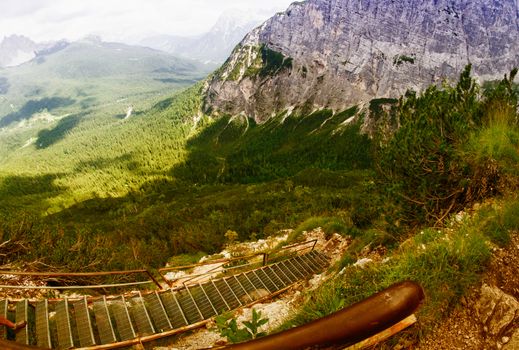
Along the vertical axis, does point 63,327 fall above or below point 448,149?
below

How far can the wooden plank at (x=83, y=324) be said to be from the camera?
791cm

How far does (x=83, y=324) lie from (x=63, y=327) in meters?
0.43

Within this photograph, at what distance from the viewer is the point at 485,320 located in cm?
452

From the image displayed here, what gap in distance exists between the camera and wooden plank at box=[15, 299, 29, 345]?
7.33m

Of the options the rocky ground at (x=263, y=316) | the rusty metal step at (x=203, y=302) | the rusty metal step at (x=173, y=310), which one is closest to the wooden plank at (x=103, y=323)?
the rocky ground at (x=263, y=316)

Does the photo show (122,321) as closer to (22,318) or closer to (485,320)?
(22,318)

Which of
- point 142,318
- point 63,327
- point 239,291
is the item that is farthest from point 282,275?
point 63,327

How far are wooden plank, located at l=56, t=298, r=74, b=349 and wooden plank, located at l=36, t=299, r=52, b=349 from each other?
0.78 feet

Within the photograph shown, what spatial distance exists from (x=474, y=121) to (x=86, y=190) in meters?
187

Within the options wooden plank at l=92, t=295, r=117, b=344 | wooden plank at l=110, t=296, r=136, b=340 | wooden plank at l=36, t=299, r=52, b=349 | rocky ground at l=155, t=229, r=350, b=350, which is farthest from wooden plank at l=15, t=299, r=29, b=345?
rocky ground at l=155, t=229, r=350, b=350

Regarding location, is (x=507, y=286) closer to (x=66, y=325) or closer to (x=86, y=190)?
(x=66, y=325)

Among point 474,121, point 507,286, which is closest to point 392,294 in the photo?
point 507,286

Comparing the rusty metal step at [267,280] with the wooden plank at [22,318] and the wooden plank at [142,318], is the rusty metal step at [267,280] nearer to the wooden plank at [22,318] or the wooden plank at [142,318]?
the wooden plank at [142,318]

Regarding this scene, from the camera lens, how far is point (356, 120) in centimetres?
19388
